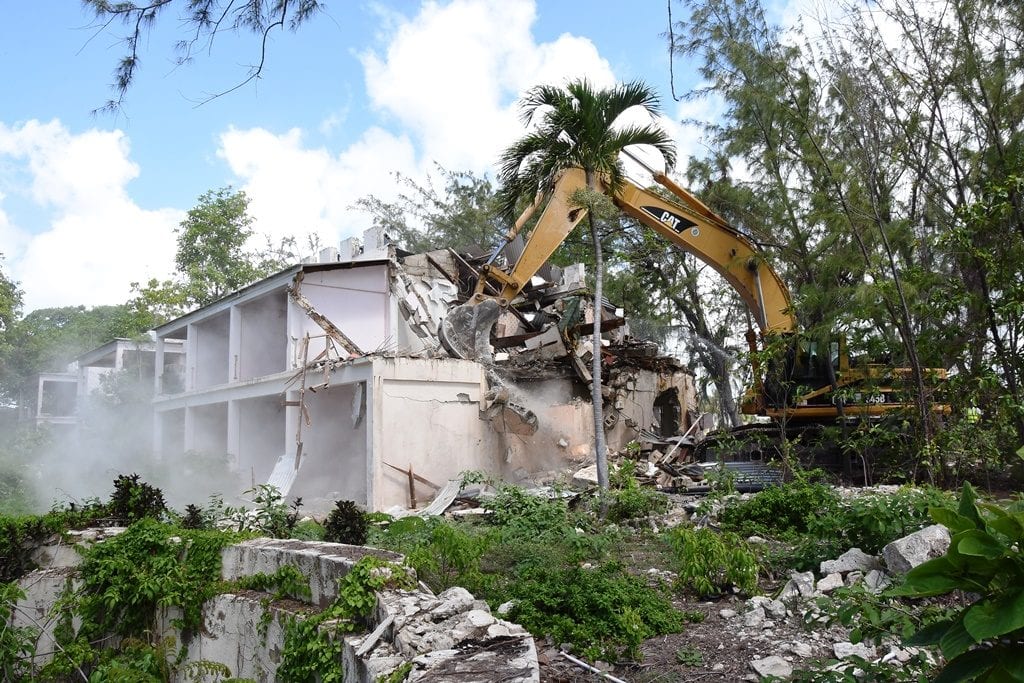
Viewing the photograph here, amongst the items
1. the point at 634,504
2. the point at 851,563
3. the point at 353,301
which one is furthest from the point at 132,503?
the point at 851,563

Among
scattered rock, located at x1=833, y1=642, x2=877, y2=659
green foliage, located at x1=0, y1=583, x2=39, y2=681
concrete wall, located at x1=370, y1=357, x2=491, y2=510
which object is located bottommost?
green foliage, located at x1=0, y1=583, x2=39, y2=681

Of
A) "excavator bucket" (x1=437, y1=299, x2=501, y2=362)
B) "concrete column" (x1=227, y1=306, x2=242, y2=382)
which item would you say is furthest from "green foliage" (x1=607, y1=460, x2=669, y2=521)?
"concrete column" (x1=227, y1=306, x2=242, y2=382)

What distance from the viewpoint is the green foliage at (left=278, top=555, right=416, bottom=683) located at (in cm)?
541

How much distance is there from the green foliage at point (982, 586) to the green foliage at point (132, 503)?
31.0 feet

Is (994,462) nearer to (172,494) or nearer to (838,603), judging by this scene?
(838,603)

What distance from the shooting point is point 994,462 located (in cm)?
1014

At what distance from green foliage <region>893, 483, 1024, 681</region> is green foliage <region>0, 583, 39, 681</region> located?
875 centimetres

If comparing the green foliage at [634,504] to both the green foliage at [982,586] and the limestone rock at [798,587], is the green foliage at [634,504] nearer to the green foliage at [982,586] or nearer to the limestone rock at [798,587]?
the limestone rock at [798,587]

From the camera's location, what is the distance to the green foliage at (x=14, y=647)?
8.12m

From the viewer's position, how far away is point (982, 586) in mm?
2473

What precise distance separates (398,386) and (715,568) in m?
9.04

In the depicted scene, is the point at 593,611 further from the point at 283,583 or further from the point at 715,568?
the point at 283,583

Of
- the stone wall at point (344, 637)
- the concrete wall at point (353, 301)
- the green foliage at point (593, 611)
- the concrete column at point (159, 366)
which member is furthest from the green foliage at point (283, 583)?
the concrete column at point (159, 366)

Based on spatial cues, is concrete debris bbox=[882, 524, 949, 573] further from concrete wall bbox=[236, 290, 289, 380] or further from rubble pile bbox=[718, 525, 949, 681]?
concrete wall bbox=[236, 290, 289, 380]
